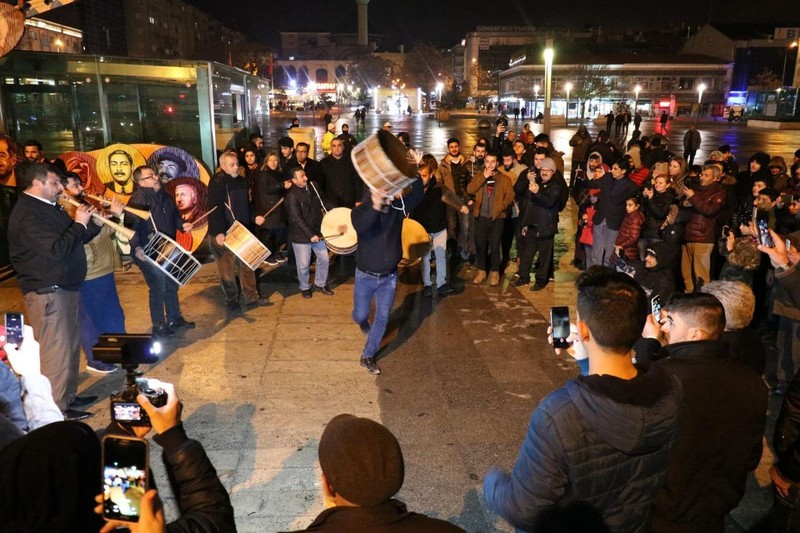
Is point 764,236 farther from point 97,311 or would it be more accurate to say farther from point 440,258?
point 97,311

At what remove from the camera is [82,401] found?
5227 mm

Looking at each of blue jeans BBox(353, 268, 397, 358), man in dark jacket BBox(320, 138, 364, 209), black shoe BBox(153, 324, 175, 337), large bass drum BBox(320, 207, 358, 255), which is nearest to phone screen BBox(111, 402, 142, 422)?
blue jeans BBox(353, 268, 397, 358)

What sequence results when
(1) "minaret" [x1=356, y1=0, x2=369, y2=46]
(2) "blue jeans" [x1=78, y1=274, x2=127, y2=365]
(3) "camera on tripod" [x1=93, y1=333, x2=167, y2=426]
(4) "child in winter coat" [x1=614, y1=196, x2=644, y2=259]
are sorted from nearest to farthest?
1. (3) "camera on tripod" [x1=93, y1=333, x2=167, y2=426]
2. (2) "blue jeans" [x1=78, y1=274, x2=127, y2=365]
3. (4) "child in winter coat" [x1=614, y1=196, x2=644, y2=259]
4. (1) "minaret" [x1=356, y1=0, x2=369, y2=46]

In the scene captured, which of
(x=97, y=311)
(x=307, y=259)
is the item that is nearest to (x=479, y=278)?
(x=307, y=259)

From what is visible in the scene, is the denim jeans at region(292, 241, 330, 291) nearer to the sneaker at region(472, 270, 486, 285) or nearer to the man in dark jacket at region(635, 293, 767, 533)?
the sneaker at region(472, 270, 486, 285)

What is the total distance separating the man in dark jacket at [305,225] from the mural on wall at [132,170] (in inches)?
74.6

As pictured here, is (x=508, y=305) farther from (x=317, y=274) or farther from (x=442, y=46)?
(x=442, y=46)

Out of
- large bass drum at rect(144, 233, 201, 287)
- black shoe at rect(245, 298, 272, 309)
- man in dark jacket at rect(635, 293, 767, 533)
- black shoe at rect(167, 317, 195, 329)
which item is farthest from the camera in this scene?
black shoe at rect(245, 298, 272, 309)

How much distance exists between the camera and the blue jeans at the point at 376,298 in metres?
5.87

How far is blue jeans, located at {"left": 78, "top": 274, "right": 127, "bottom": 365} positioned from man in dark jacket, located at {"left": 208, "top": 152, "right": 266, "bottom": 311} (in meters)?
1.63

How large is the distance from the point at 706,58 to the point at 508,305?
78601mm

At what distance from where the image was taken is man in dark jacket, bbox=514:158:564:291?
338 inches

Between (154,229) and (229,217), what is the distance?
1185 mm

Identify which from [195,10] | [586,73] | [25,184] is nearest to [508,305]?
[25,184]
